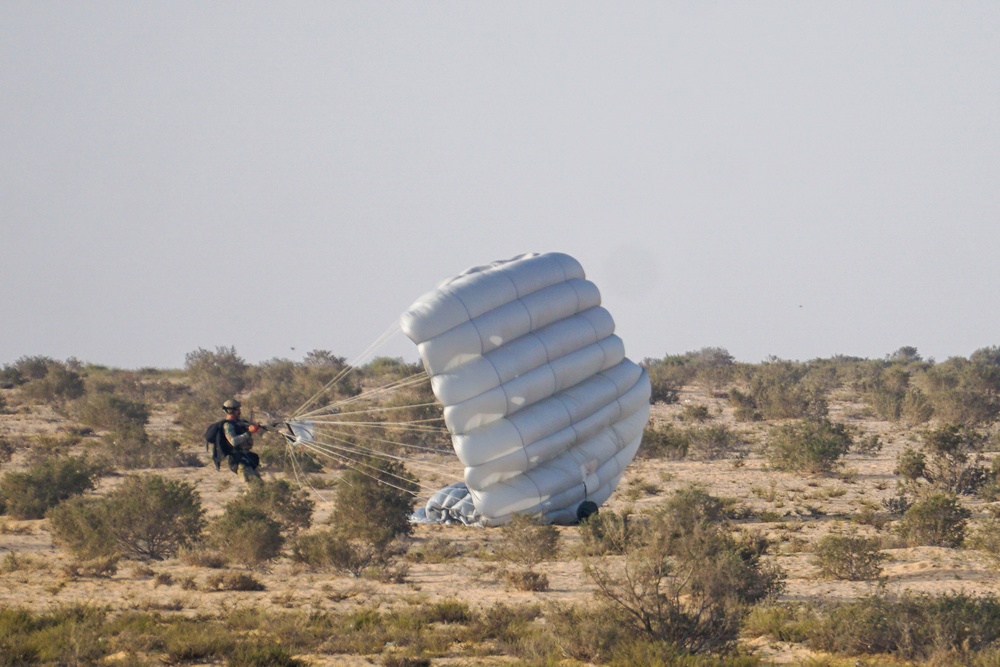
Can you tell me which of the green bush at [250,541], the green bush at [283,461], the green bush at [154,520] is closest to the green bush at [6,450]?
the green bush at [283,461]

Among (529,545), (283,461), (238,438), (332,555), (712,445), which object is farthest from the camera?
(712,445)

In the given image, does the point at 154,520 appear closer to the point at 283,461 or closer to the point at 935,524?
the point at 283,461

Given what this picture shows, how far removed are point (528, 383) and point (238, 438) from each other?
22.9 ft

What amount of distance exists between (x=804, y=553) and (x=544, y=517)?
5.21m

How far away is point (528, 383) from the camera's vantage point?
77.5ft

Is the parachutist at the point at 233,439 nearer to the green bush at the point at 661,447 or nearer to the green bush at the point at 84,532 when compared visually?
the green bush at the point at 84,532

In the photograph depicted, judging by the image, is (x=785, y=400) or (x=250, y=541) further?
(x=785, y=400)

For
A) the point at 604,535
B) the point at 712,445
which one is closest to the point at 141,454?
the point at 712,445

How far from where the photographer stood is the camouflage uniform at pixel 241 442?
60.8ft

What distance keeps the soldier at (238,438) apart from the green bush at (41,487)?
10713 mm

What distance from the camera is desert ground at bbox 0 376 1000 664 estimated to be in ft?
63.3

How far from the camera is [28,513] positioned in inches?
1113

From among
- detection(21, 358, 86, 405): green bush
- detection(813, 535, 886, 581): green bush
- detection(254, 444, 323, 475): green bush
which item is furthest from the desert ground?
detection(21, 358, 86, 405): green bush

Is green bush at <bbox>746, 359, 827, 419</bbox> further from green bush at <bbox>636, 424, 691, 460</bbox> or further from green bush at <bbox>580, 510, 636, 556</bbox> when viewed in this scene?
green bush at <bbox>580, 510, 636, 556</bbox>
